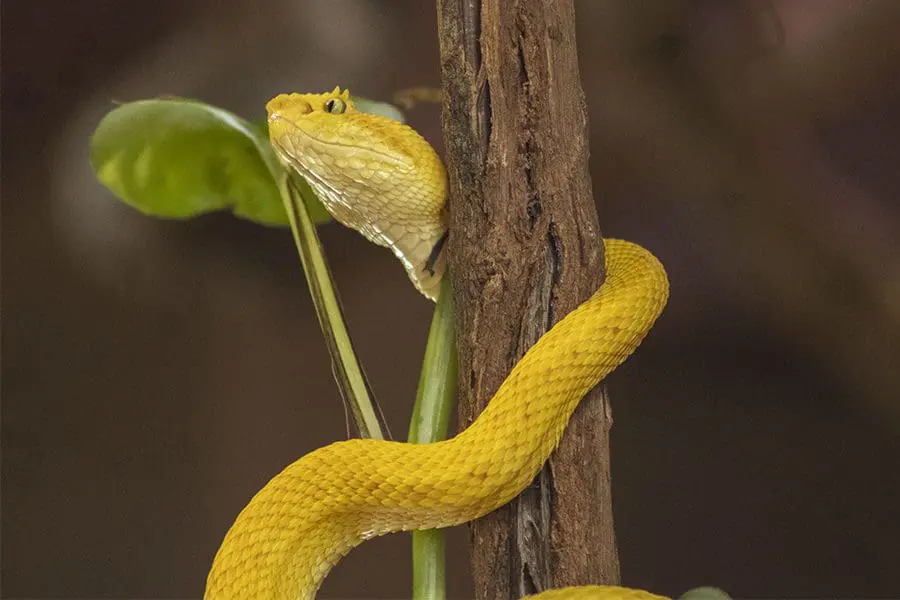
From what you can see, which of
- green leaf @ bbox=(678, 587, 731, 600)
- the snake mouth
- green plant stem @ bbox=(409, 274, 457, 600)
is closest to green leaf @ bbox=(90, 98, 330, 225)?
the snake mouth

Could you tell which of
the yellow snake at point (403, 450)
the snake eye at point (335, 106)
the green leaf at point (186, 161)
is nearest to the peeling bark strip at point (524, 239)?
the yellow snake at point (403, 450)

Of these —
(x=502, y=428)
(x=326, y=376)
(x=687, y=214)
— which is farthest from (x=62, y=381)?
(x=687, y=214)

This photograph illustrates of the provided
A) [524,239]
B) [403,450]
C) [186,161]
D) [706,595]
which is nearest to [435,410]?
[403,450]

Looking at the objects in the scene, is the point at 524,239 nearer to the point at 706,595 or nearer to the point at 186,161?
the point at 706,595

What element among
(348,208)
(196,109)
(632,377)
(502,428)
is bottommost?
(502,428)

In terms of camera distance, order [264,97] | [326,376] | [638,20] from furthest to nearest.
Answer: [326,376] < [264,97] < [638,20]

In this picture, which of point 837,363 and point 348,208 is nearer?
point 348,208

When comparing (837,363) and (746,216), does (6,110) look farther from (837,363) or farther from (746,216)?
(837,363)
